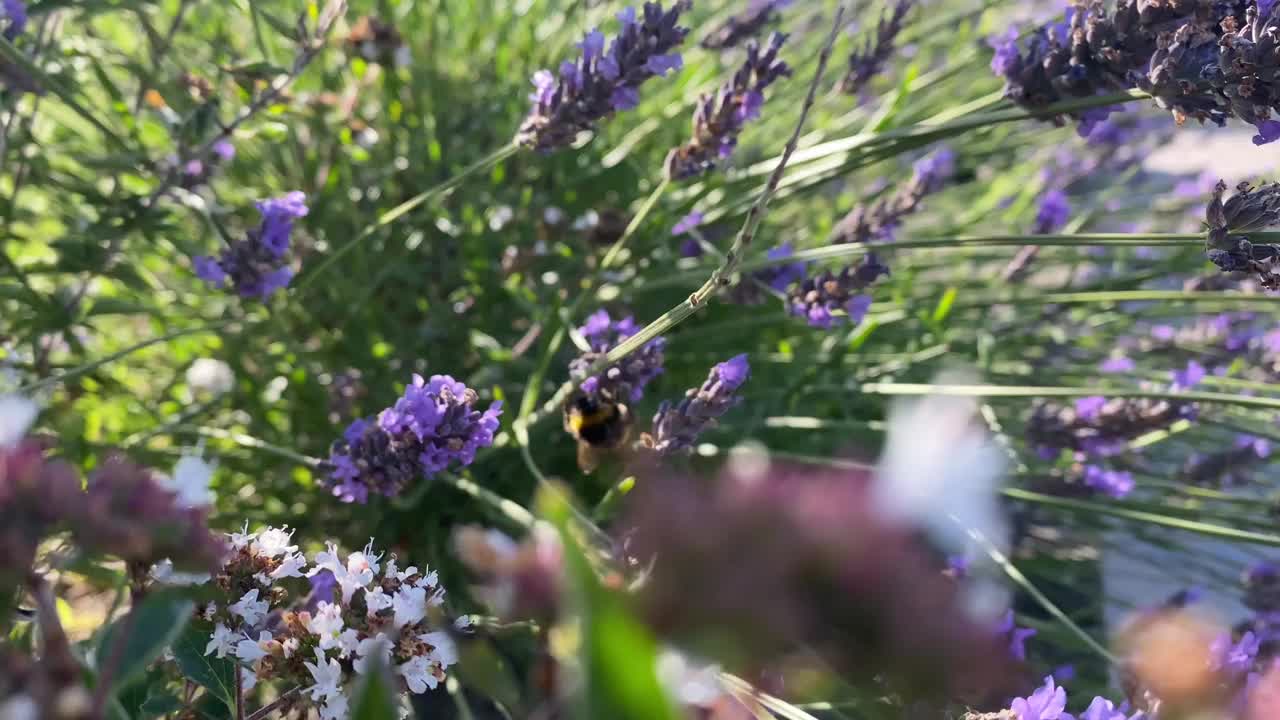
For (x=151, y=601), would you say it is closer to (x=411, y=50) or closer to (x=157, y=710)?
(x=157, y=710)

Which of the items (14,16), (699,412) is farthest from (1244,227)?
(14,16)

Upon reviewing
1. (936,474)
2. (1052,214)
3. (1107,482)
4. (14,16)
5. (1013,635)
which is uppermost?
(14,16)

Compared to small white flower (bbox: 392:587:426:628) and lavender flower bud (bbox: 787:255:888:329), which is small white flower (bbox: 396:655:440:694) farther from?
lavender flower bud (bbox: 787:255:888:329)

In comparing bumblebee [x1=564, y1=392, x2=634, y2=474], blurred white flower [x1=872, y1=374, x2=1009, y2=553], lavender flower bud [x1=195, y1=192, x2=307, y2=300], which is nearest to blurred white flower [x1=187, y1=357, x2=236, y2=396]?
lavender flower bud [x1=195, y1=192, x2=307, y2=300]

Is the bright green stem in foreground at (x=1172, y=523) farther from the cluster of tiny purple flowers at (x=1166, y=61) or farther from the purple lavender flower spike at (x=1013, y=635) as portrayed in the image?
the cluster of tiny purple flowers at (x=1166, y=61)

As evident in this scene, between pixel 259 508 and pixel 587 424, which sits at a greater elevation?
pixel 587 424

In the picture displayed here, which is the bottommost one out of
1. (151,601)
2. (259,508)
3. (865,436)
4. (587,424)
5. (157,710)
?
(865,436)

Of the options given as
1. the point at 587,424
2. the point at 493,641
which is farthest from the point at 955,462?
the point at 493,641

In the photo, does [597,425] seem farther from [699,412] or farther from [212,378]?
[212,378]
